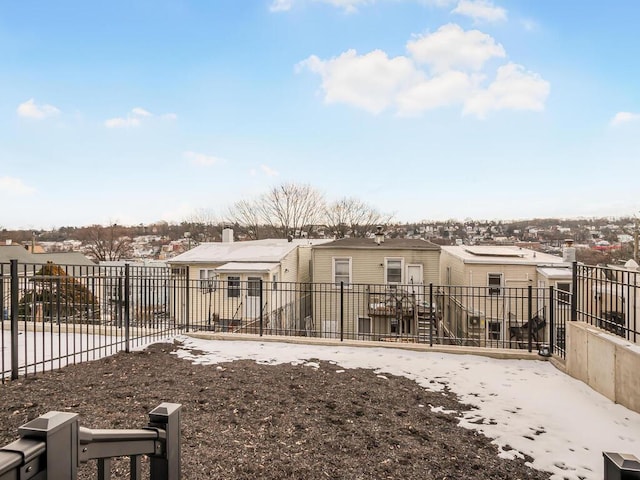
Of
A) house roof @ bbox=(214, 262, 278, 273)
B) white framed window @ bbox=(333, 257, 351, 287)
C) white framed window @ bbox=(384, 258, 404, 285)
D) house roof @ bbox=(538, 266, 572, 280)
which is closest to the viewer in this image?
house roof @ bbox=(538, 266, 572, 280)

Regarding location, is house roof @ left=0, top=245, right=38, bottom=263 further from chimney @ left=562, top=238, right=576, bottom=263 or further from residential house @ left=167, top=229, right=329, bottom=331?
chimney @ left=562, top=238, right=576, bottom=263

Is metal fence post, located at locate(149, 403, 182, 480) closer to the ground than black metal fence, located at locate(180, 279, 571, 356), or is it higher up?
higher up

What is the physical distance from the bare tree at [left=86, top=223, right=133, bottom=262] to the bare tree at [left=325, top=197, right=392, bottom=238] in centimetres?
2129

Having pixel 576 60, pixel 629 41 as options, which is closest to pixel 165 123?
pixel 576 60

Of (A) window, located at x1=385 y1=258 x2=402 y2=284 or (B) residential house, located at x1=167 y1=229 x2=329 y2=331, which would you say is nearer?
(B) residential house, located at x1=167 y1=229 x2=329 y2=331

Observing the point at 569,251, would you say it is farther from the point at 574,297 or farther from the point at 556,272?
the point at 574,297

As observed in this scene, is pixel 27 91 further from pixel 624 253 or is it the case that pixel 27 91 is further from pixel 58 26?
pixel 624 253

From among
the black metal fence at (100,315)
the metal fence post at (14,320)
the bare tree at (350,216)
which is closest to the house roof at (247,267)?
the black metal fence at (100,315)

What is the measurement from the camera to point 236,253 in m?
18.9

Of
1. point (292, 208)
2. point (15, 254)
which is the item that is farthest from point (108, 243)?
point (292, 208)

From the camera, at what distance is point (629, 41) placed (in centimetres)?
1050

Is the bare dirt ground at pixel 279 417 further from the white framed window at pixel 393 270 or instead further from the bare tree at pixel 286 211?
the bare tree at pixel 286 211

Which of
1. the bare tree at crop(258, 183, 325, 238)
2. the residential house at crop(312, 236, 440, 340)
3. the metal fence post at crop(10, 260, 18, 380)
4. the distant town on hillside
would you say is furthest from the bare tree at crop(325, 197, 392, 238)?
the metal fence post at crop(10, 260, 18, 380)

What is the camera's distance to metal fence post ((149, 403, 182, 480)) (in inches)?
65.3
